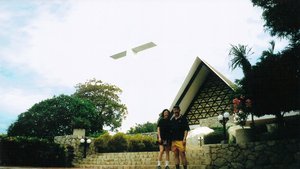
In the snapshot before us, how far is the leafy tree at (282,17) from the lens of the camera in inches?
262

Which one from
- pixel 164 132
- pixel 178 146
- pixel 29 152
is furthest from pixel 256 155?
pixel 29 152

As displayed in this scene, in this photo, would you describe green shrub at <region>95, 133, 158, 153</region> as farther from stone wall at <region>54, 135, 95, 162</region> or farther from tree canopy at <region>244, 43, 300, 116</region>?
tree canopy at <region>244, 43, 300, 116</region>

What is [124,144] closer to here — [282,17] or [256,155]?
[256,155]

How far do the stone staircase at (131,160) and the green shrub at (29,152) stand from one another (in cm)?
119

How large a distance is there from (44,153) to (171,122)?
8041mm

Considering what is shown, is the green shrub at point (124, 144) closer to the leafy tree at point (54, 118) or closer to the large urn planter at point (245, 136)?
the large urn planter at point (245, 136)

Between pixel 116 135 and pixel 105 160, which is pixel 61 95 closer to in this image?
pixel 116 135

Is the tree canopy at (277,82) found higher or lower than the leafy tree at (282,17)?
lower

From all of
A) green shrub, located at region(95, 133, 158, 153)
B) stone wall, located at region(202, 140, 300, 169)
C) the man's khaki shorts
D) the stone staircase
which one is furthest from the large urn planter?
green shrub, located at region(95, 133, 158, 153)

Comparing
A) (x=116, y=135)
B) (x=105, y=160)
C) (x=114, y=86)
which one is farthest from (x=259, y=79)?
(x=114, y=86)

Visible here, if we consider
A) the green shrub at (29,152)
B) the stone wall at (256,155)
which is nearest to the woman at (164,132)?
the stone wall at (256,155)

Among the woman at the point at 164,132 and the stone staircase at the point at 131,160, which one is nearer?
the woman at the point at 164,132

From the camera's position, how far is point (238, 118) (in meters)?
8.45

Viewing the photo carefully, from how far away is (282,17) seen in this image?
704cm
